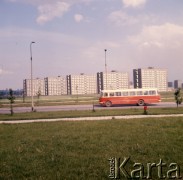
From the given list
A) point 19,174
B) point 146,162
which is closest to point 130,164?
point 146,162

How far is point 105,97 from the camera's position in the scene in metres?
38.4

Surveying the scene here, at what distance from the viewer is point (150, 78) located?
573 ft

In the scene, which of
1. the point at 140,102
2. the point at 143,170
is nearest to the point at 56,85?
the point at 140,102

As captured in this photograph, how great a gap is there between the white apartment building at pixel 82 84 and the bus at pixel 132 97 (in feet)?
425

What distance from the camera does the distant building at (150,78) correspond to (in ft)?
562

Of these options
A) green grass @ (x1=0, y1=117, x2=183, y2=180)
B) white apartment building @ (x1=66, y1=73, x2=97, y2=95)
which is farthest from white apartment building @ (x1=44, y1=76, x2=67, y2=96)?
green grass @ (x1=0, y1=117, x2=183, y2=180)

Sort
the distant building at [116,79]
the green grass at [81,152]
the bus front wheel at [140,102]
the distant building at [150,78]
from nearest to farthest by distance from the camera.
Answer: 1. the green grass at [81,152]
2. the bus front wheel at [140,102]
3. the distant building at [150,78]
4. the distant building at [116,79]

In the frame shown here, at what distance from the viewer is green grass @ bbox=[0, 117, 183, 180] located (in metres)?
7.23

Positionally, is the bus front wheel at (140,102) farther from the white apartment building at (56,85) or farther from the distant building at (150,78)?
the white apartment building at (56,85)

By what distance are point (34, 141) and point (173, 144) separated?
5.58 metres

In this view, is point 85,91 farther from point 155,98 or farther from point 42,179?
point 42,179

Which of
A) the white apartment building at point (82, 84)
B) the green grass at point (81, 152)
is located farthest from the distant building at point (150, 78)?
the green grass at point (81, 152)

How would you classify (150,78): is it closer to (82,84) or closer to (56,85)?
(82,84)

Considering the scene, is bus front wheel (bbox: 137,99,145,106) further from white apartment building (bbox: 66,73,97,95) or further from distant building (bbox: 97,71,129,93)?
distant building (bbox: 97,71,129,93)
